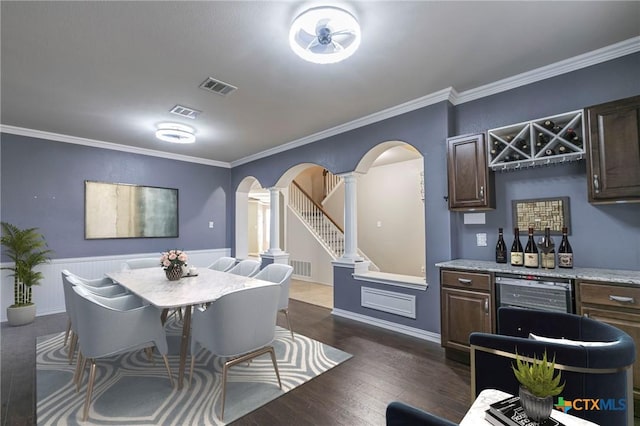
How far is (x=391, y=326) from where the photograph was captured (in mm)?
3654

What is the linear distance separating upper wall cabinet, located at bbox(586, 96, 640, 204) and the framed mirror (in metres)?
6.16

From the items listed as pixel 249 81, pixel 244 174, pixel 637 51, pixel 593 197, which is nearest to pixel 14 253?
pixel 244 174

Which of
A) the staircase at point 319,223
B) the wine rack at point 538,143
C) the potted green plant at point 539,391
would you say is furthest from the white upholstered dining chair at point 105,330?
the staircase at point 319,223

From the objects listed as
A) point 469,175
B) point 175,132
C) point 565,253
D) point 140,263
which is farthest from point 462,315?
point 140,263

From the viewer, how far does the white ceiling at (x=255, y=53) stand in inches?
79.6

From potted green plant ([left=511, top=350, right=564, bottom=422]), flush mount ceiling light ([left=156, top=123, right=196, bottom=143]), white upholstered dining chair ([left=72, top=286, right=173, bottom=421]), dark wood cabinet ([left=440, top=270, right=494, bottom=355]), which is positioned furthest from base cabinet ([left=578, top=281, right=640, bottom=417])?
flush mount ceiling light ([left=156, top=123, right=196, bottom=143])

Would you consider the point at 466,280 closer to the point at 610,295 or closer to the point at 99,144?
the point at 610,295

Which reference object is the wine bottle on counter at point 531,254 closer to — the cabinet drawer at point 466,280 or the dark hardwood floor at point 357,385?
the cabinet drawer at point 466,280

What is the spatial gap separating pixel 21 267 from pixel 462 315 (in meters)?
5.56

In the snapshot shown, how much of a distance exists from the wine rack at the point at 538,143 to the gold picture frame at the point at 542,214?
357mm

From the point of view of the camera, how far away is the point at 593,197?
232 centimetres

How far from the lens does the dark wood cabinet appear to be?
258 cm

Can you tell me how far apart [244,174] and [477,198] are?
15.6 feet

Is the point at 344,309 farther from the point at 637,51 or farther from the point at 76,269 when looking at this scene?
the point at 76,269
